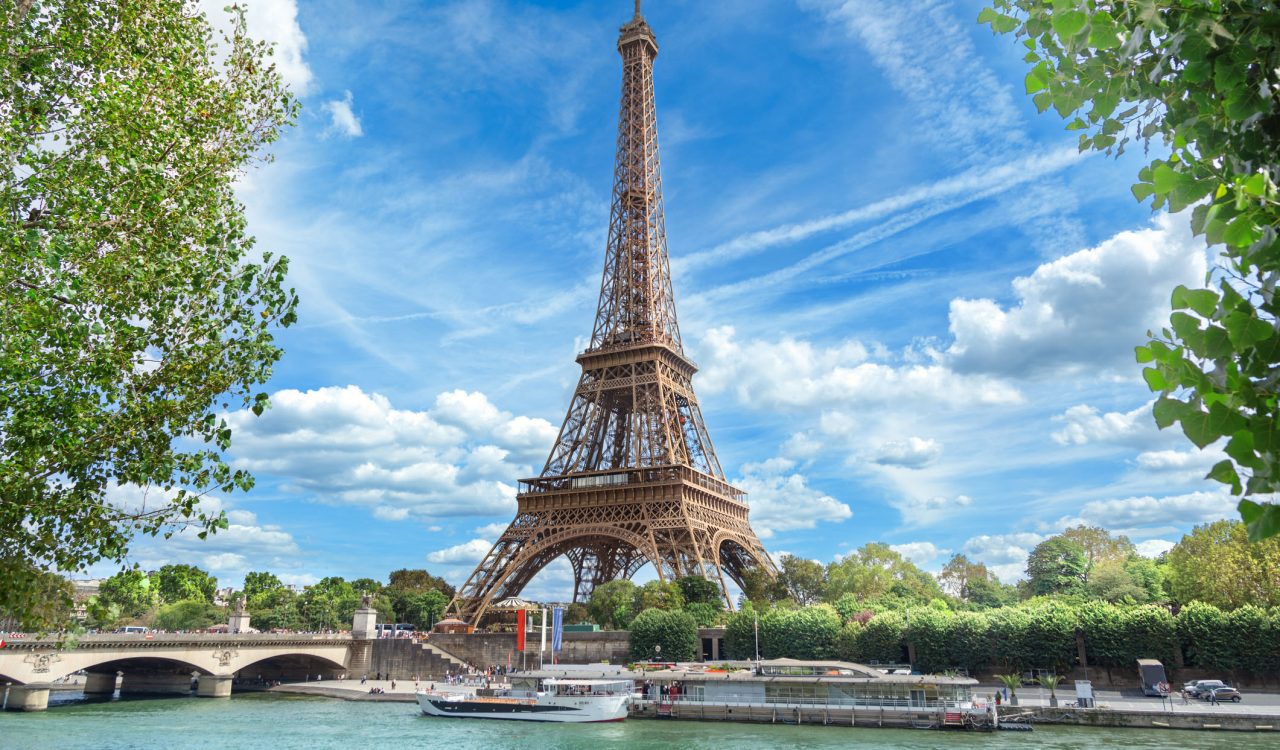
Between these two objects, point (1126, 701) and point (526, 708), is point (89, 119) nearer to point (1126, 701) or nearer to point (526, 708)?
point (526, 708)

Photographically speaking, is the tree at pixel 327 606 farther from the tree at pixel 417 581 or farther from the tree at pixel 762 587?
the tree at pixel 762 587

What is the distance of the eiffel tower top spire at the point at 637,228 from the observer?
78.3 meters

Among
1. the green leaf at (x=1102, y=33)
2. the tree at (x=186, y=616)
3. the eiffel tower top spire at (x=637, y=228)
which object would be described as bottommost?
the tree at (x=186, y=616)

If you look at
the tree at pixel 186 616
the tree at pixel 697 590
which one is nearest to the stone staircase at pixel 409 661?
the tree at pixel 697 590

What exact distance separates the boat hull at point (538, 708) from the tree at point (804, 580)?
2813cm

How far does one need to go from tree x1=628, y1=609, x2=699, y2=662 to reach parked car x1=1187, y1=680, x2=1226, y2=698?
30.9m

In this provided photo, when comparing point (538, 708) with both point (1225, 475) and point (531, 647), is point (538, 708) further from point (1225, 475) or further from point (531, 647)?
point (1225, 475)

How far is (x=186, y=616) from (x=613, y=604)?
63960 millimetres

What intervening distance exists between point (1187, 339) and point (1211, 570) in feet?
209

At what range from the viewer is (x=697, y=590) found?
202 ft

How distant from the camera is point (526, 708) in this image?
160 ft

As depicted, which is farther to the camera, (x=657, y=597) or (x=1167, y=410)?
(x=657, y=597)

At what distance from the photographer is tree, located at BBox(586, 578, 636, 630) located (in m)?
65.1

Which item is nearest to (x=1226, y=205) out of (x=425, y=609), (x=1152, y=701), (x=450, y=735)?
(x=450, y=735)
